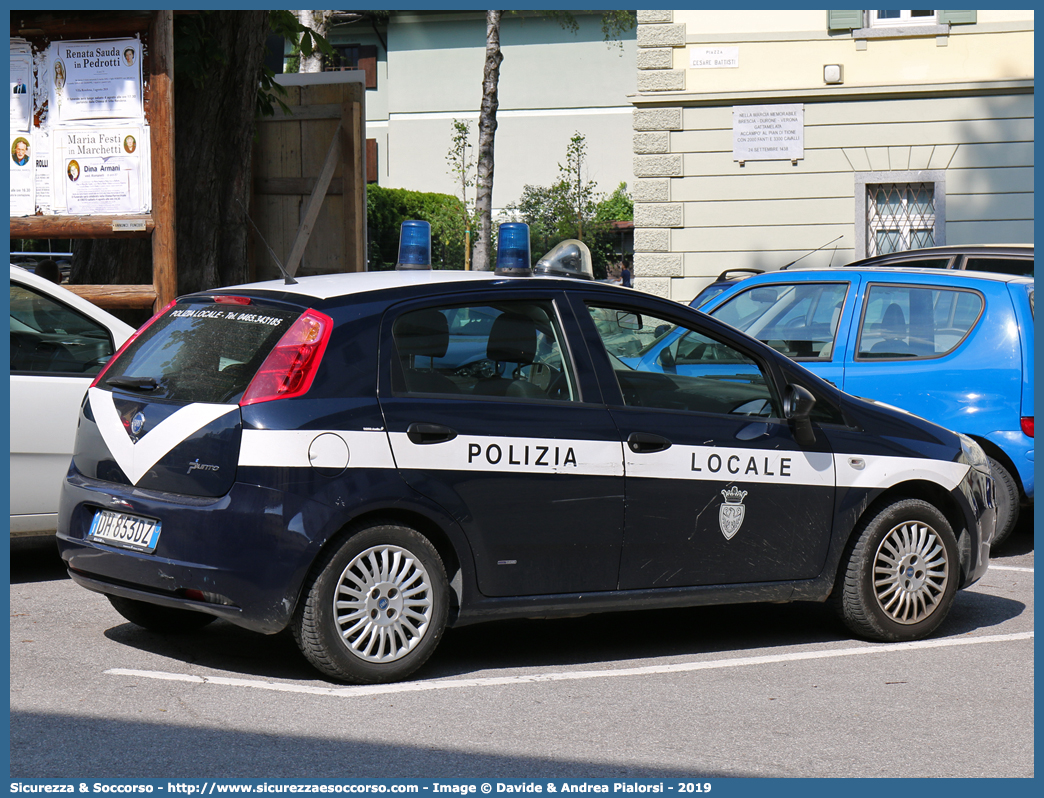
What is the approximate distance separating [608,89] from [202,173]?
34.4m

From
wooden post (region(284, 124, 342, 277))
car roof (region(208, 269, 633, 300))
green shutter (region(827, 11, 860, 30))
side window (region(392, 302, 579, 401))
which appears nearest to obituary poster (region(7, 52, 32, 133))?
wooden post (region(284, 124, 342, 277))

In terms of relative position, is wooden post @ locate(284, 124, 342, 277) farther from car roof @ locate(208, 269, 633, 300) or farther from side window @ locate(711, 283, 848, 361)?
car roof @ locate(208, 269, 633, 300)

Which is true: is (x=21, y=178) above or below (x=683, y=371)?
above

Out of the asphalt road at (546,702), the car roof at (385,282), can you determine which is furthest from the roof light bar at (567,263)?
the asphalt road at (546,702)

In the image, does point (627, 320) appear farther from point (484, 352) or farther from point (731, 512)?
point (731, 512)

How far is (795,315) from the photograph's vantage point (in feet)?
25.7

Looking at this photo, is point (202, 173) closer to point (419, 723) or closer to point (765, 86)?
point (419, 723)

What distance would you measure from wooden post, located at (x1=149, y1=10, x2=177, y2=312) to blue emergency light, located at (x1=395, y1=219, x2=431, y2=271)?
2.98 metres

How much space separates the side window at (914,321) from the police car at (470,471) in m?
1.75

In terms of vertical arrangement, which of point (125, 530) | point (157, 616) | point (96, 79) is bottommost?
point (157, 616)

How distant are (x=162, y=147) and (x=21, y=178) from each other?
39.5 inches

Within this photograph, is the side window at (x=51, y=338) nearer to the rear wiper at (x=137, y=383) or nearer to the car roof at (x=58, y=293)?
the car roof at (x=58, y=293)

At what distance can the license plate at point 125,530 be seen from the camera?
15.4ft

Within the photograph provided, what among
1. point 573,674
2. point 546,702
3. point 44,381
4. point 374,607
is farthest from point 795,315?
point 44,381
